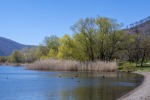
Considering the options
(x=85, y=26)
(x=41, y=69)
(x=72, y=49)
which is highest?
(x=85, y=26)

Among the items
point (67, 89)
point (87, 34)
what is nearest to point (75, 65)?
point (87, 34)

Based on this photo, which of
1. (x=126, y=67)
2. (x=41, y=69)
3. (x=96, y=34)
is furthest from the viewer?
(x=96, y=34)

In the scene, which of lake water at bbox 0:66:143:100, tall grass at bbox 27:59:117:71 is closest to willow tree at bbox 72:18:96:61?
tall grass at bbox 27:59:117:71

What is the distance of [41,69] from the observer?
89000 millimetres

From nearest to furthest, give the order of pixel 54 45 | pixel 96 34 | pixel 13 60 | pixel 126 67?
pixel 126 67
pixel 96 34
pixel 54 45
pixel 13 60

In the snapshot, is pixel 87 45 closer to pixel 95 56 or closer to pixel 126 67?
pixel 95 56

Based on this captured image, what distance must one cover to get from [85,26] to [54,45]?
37961 millimetres

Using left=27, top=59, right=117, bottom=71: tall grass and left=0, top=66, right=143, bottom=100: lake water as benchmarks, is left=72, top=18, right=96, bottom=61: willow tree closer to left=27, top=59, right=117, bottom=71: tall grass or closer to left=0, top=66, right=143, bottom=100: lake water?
left=27, top=59, right=117, bottom=71: tall grass

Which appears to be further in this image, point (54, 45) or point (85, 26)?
point (54, 45)

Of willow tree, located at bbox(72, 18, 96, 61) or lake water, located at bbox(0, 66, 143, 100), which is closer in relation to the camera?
lake water, located at bbox(0, 66, 143, 100)

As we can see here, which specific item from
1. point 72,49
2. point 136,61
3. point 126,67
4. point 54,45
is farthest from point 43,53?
point 126,67

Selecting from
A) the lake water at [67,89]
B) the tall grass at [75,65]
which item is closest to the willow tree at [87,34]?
the tall grass at [75,65]

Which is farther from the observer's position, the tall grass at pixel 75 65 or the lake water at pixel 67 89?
the tall grass at pixel 75 65

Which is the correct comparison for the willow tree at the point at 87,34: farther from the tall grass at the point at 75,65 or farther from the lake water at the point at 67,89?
the lake water at the point at 67,89
